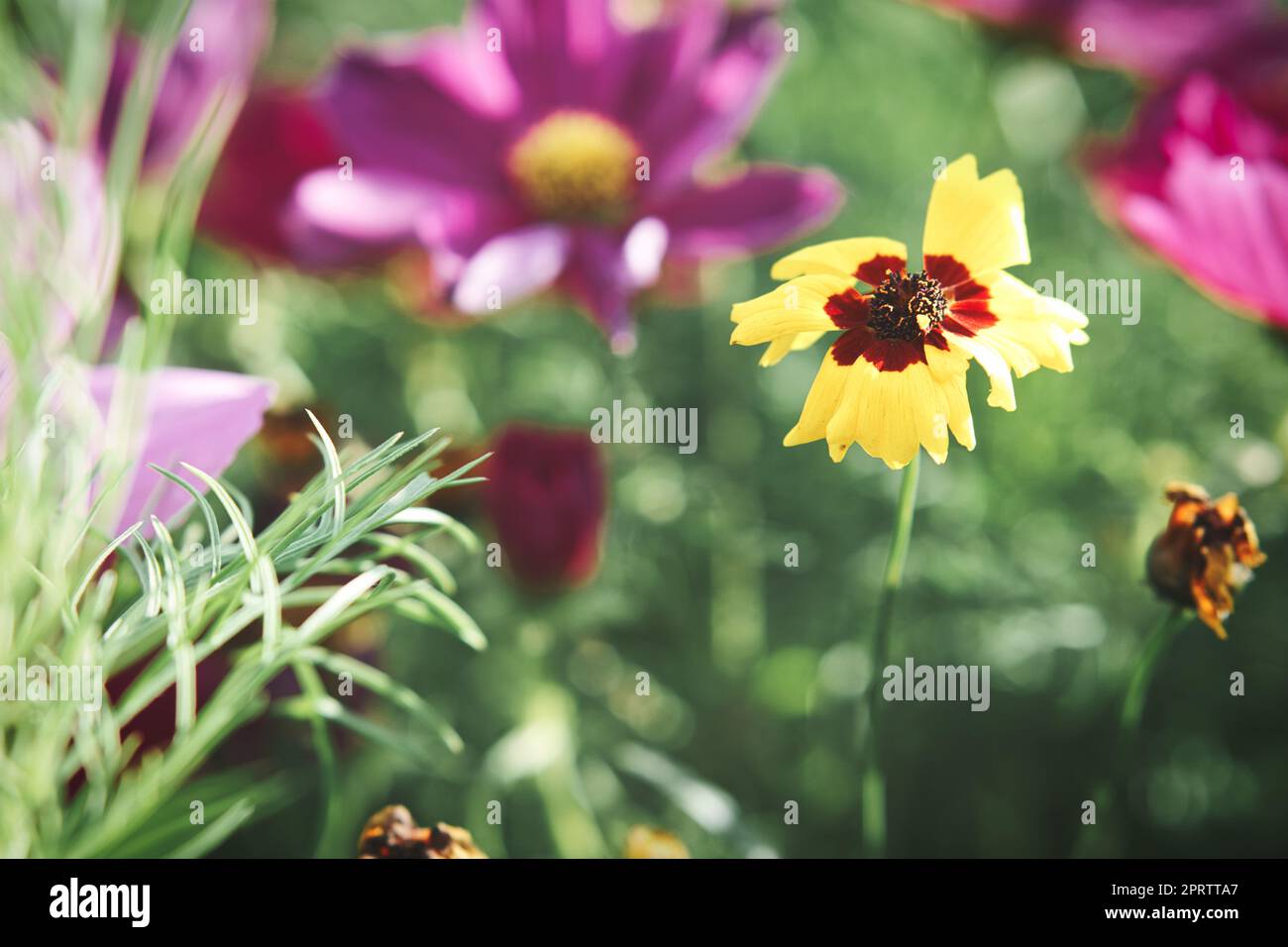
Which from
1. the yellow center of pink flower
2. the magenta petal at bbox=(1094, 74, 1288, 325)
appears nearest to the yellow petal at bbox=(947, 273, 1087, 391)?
the magenta petal at bbox=(1094, 74, 1288, 325)

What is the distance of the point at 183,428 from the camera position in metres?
0.32

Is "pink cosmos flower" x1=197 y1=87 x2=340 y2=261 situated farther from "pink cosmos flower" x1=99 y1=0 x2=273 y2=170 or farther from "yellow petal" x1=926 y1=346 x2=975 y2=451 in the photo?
"yellow petal" x1=926 y1=346 x2=975 y2=451

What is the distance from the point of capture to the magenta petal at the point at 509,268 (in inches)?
14.9

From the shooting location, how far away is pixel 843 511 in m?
0.48

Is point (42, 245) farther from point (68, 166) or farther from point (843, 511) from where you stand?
point (843, 511)

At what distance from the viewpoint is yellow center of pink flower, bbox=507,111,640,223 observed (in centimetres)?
44

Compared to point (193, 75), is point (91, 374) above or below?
below

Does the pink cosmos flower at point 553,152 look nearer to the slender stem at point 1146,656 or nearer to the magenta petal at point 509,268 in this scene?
the magenta petal at point 509,268

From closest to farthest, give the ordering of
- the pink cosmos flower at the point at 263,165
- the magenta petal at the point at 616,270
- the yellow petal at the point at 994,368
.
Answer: the yellow petal at the point at 994,368, the magenta petal at the point at 616,270, the pink cosmos flower at the point at 263,165

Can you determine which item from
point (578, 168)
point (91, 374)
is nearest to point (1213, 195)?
point (578, 168)

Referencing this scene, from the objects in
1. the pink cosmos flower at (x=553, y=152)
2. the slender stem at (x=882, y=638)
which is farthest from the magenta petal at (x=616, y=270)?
the slender stem at (x=882, y=638)

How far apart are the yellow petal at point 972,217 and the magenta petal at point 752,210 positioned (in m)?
0.10

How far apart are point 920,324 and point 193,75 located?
32 centimetres

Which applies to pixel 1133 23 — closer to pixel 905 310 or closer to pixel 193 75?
pixel 905 310
